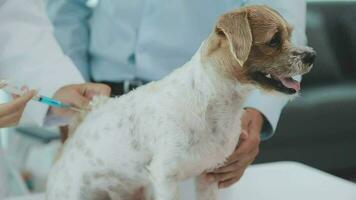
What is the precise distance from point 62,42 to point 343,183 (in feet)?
1.90

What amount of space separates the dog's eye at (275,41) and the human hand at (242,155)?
204 mm

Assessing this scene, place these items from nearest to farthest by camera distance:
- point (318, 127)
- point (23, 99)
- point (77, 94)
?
1. point (23, 99)
2. point (77, 94)
3. point (318, 127)

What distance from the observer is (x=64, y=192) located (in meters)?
0.74

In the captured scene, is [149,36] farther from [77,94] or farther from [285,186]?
[285,186]

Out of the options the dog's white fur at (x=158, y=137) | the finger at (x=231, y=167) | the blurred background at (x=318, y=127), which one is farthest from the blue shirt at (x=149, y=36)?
the blurred background at (x=318, y=127)

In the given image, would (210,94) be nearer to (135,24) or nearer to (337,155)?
(135,24)

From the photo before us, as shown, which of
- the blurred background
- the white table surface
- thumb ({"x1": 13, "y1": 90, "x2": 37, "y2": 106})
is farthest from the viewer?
the blurred background

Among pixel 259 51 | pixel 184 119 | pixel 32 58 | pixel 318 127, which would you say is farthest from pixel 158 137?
pixel 318 127

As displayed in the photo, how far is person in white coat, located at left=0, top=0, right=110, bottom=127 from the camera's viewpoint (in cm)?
90

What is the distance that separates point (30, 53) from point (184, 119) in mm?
392

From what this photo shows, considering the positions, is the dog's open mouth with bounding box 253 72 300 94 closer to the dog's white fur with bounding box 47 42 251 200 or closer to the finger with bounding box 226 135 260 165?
the dog's white fur with bounding box 47 42 251 200

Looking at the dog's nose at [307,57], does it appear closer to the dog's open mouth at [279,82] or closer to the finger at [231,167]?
the dog's open mouth at [279,82]

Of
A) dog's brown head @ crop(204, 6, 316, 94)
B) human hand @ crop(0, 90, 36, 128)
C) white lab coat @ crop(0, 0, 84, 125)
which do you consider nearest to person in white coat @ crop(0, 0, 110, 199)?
white lab coat @ crop(0, 0, 84, 125)

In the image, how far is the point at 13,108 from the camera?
0.73 m
